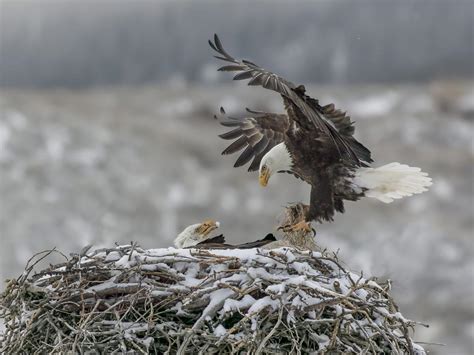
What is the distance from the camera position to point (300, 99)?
836cm

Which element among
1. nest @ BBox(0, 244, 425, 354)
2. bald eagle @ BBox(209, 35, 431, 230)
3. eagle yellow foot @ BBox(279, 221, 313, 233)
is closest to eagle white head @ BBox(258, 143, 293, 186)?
bald eagle @ BBox(209, 35, 431, 230)

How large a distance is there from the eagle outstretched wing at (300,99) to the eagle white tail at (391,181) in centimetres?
30

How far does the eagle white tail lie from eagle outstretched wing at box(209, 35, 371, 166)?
300mm

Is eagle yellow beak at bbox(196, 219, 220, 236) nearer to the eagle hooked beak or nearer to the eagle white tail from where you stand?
the eagle hooked beak

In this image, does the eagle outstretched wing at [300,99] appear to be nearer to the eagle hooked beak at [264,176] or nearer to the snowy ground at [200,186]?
the eagle hooked beak at [264,176]

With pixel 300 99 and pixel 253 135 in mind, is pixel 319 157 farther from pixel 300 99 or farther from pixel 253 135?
pixel 300 99

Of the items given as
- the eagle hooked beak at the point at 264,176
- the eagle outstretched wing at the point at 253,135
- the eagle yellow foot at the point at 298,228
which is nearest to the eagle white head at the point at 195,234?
the eagle yellow foot at the point at 298,228

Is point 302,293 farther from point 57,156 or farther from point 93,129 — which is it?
point 93,129

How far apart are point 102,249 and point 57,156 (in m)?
16.5

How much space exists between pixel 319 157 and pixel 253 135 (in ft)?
1.64

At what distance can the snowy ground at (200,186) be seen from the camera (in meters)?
18.8

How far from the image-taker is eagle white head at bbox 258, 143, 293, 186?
343 inches

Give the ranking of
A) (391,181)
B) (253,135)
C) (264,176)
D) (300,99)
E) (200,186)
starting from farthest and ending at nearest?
(200,186) < (391,181) < (253,135) < (264,176) < (300,99)

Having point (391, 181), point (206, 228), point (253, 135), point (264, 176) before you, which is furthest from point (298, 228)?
point (391, 181)
